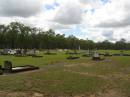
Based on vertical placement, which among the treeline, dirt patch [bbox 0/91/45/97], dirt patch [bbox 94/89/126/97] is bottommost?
dirt patch [bbox 94/89/126/97]

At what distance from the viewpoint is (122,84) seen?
1652 centimetres

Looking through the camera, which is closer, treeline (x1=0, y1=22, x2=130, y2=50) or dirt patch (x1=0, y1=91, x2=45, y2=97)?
dirt patch (x1=0, y1=91, x2=45, y2=97)

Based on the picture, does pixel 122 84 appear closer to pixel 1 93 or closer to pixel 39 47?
pixel 1 93

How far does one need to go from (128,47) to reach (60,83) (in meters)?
156

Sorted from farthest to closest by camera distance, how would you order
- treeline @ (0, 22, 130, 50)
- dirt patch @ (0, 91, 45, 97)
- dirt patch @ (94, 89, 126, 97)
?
treeline @ (0, 22, 130, 50), dirt patch @ (94, 89, 126, 97), dirt patch @ (0, 91, 45, 97)

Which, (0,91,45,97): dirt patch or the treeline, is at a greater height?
the treeline

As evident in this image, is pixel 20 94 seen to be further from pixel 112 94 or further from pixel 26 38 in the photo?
pixel 26 38

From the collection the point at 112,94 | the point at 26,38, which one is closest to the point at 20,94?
the point at 112,94

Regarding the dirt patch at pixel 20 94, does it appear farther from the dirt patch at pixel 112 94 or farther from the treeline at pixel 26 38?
the treeline at pixel 26 38

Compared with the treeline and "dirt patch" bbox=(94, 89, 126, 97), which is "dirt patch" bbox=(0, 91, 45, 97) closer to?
"dirt patch" bbox=(94, 89, 126, 97)

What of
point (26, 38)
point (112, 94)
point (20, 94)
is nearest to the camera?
point (20, 94)

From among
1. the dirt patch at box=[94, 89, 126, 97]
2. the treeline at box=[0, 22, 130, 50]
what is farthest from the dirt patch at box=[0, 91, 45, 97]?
the treeline at box=[0, 22, 130, 50]

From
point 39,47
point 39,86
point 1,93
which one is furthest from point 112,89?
point 39,47

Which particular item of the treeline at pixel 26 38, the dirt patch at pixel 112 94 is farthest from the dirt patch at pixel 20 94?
the treeline at pixel 26 38
